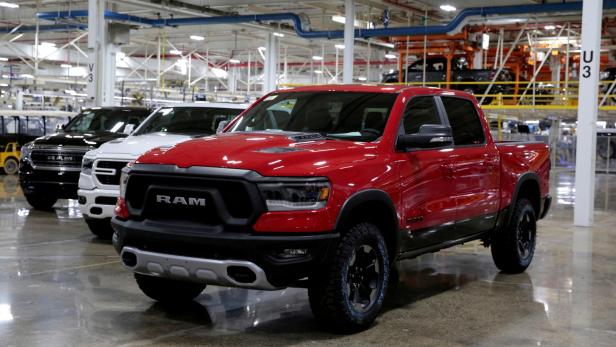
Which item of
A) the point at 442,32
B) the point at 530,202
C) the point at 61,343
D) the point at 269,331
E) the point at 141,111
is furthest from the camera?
the point at 442,32

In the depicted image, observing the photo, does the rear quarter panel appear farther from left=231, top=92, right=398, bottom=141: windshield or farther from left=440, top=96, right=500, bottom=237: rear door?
left=231, top=92, right=398, bottom=141: windshield

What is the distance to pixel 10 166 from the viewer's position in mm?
22172

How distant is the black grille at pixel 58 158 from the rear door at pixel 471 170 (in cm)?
612

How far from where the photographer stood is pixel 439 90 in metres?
6.73

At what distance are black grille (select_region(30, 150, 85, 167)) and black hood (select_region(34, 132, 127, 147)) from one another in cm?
15

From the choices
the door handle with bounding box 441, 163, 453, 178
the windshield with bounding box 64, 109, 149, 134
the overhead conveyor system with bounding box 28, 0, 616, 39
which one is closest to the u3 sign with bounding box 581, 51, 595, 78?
the windshield with bounding box 64, 109, 149, 134

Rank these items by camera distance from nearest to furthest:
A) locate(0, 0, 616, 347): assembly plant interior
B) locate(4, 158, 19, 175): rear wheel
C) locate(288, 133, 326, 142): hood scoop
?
locate(0, 0, 616, 347): assembly plant interior
locate(288, 133, 326, 142): hood scoop
locate(4, 158, 19, 175): rear wheel

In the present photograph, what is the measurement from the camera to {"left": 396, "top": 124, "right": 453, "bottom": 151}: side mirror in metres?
5.68

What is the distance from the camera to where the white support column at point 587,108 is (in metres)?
12.2

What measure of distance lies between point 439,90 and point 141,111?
649cm

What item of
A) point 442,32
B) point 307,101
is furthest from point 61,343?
point 442,32

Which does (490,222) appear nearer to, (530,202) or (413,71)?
(530,202)

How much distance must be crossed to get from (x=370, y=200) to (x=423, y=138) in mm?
750

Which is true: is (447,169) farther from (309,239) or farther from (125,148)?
(125,148)
